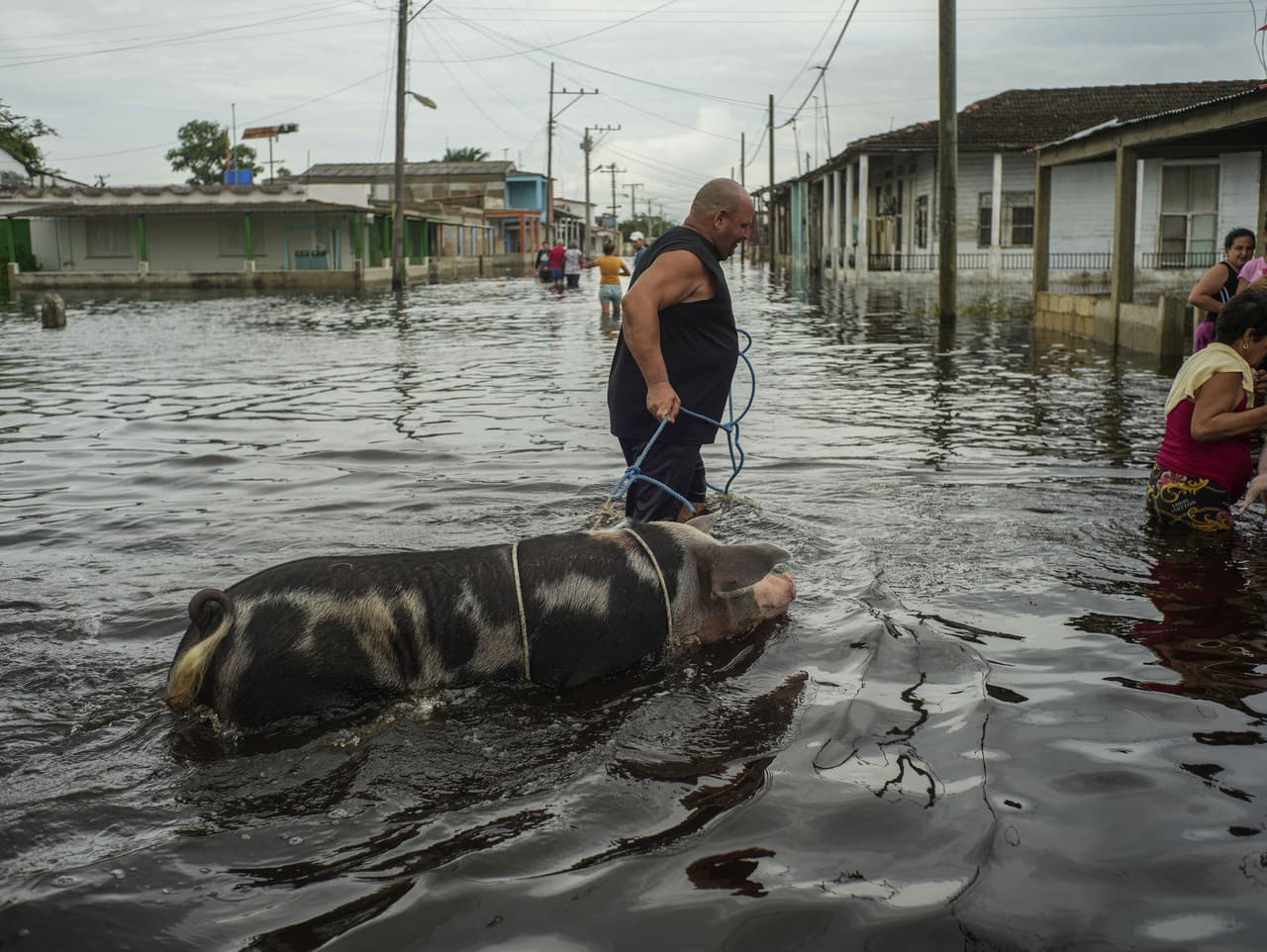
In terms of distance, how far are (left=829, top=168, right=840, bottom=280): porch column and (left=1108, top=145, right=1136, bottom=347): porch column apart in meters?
25.3

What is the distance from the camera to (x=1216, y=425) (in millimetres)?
6320

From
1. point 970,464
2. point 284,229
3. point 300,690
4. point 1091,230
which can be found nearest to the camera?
point 300,690

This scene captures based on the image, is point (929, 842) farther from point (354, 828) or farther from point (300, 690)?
point (300, 690)

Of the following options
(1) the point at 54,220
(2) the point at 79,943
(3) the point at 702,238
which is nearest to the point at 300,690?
(2) the point at 79,943

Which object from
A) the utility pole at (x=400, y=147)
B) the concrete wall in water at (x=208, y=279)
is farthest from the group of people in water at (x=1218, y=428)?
the concrete wall in water at (x=208, y=279)

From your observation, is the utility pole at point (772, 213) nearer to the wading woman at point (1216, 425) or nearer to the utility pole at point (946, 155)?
the utility pole at point (946, 155)

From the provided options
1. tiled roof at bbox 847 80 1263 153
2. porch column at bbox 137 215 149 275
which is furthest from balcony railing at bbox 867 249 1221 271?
porch column at bbox 137 215 149 275

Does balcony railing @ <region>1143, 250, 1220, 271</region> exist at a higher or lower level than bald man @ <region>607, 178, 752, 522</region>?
higher

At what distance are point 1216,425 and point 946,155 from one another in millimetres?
15662

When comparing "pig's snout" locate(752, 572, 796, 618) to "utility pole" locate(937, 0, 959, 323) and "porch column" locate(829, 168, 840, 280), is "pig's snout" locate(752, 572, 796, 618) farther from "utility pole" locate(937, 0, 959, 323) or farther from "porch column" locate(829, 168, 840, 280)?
"porch column" locate(829, 168, 840, 280)

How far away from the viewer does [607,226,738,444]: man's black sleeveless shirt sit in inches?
233

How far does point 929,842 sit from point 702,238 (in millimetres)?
3473

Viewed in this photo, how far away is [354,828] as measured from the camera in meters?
3.46

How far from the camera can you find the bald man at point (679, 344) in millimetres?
5664
